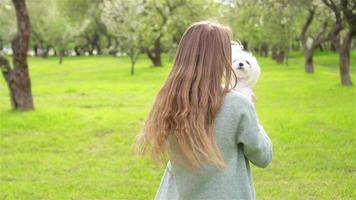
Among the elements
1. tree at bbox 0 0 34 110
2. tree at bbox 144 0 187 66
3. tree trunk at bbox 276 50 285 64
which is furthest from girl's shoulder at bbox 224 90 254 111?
tree trunk at bbox 276 50 285 64

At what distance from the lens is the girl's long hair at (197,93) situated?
298cm

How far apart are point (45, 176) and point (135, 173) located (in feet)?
3.93

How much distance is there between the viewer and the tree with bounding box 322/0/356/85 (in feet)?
62.4

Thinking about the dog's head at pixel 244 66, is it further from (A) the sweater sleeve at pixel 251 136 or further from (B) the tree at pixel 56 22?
(B) the tree at pixel 56 22

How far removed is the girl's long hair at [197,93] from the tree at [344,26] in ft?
53.3

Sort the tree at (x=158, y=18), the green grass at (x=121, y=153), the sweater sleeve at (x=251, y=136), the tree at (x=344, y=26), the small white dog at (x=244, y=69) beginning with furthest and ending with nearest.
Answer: the tree at (x=158, y=18)
the tree at (x=344, y=26)
the green grass at (x=121, y=153)
the small white dog at (x=244, y=69)
the sweater sleeve at (x=251, y=136)

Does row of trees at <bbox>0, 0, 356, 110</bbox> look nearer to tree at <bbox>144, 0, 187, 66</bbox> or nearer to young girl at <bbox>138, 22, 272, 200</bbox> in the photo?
tree at <bbox>144, 0, 187, 66</bbox>

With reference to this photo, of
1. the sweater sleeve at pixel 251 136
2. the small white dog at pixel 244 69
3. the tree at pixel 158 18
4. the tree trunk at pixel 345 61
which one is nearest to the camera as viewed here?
the sweater sleeve at pixel 251 136

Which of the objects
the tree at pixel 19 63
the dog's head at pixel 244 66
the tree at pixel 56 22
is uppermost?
the dog's head at pixel 244 66

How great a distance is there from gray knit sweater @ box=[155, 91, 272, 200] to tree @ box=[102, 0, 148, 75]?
3021 cm

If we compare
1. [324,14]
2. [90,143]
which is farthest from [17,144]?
[324,14]

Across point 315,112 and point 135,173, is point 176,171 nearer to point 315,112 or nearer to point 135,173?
point 135,173

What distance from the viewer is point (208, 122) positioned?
303 centimetres

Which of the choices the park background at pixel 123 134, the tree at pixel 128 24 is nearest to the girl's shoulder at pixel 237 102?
the park background at pixel 123 134
